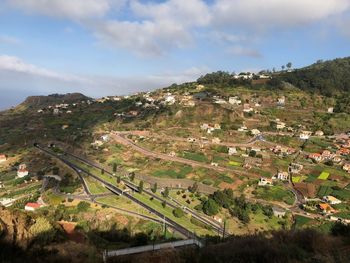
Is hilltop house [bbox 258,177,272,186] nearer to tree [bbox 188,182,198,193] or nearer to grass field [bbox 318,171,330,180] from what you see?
grass field [bbox 318,171,330,180]

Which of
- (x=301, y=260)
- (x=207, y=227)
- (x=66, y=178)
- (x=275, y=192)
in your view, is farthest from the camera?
(x=66, y=178)

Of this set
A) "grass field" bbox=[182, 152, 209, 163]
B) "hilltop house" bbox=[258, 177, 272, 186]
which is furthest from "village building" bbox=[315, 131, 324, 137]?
"hilltop house" bbox=[258, 177, 272, 186]

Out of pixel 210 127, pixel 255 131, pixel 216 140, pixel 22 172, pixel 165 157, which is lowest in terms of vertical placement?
pixel 22 172

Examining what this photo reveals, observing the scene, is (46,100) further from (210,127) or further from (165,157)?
(165,157)

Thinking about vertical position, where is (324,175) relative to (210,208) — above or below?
above

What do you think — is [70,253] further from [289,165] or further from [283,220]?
[289,165]

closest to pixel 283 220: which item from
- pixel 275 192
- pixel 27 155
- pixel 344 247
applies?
pixel 275 192

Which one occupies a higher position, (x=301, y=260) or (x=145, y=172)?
(x=301, y=260)

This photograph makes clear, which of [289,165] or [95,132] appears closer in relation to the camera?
[289,165]

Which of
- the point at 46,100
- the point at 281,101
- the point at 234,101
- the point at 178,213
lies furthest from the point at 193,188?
the point at 46,100
